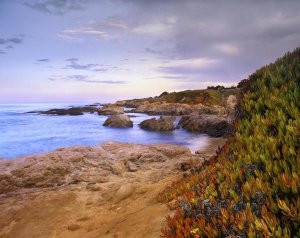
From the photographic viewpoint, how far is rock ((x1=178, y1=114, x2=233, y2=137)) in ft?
106

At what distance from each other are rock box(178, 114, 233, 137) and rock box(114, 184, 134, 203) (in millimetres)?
22327

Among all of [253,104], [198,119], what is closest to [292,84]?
[253,104]

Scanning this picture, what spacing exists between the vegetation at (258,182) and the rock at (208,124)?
24.5 metres

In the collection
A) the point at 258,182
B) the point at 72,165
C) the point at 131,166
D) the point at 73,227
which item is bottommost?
→ the point at 73,227

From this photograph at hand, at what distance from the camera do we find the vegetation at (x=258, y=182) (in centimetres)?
345

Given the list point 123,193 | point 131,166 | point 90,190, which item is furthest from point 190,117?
point 123,193

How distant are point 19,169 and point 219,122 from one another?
24.9 m

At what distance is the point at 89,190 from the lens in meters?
11.1

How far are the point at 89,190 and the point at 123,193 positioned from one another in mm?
1959

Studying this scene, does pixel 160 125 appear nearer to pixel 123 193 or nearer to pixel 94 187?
pixel 94 187

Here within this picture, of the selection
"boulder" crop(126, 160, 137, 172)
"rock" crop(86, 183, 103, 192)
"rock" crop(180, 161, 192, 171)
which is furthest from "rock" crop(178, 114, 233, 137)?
"rock" crop(86, 183, 103, 192)

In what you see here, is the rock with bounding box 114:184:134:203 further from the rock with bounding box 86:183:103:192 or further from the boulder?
the boulder

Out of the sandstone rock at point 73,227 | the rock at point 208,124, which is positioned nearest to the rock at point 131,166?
the sandstone rock at point 73,227

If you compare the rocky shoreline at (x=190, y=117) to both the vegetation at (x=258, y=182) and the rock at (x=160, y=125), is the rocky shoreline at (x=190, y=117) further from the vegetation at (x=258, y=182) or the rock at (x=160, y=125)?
the vegetation at (x=258, y=182)
